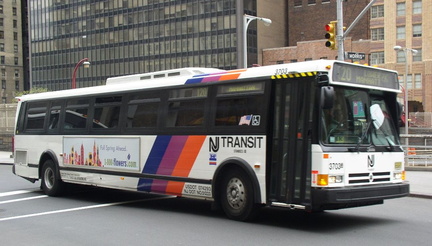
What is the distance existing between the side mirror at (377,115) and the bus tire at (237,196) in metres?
2.51

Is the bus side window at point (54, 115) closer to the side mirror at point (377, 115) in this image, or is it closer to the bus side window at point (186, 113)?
the bus side window at point (186, 113)

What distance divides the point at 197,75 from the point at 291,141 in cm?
307

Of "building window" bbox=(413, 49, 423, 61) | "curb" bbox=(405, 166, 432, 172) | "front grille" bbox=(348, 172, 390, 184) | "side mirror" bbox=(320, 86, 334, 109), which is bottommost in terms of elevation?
"curb" bbox=(405, 166, 432, 172)

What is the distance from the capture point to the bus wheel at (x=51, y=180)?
14.7 metres

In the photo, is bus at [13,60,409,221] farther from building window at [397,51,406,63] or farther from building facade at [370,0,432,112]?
building window at [397,51,406,63]

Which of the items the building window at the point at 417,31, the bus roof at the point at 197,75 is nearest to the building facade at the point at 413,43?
the building window at the point at 417,31

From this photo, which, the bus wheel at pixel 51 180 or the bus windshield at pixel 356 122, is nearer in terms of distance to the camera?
the bus windshield at pixel 356 122

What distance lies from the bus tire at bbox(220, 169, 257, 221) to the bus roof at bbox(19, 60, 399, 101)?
6.27 feet

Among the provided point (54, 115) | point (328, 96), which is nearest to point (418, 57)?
point (54, 115)

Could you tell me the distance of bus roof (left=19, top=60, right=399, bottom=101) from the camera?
8.95 meters

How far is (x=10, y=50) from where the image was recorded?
133750 millimetres

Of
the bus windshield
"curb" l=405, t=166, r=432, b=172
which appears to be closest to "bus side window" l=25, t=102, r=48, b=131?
the bus windshield

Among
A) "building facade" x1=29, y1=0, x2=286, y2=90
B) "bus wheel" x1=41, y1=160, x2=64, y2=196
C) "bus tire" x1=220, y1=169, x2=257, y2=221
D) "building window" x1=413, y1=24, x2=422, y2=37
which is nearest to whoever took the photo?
"bus tire" x1=220, y1=169, x2=257, y2=221

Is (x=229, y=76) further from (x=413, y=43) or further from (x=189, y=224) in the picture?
(x=413, y=43)
